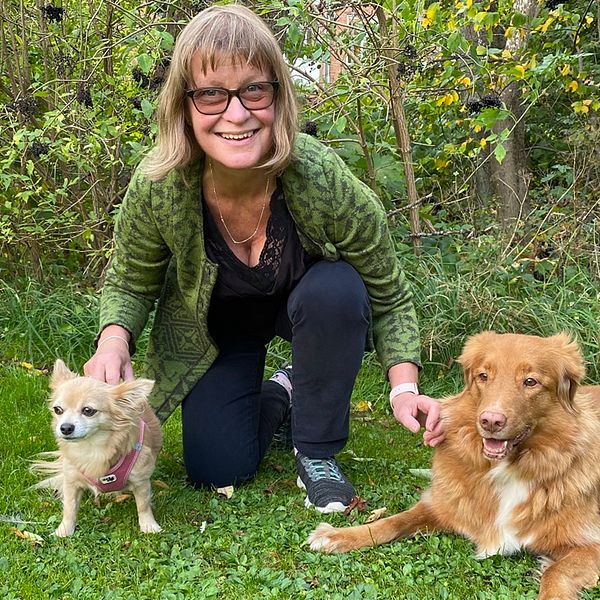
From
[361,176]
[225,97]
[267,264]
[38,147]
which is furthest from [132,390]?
[361,176]

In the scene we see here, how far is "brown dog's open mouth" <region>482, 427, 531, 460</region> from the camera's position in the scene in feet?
7.98

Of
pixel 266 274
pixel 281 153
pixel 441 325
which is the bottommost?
pixel 441 325

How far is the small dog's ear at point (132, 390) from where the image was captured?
105 inches

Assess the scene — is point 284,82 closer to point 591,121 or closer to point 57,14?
point 57,14

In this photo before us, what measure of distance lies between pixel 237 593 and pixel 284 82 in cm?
179

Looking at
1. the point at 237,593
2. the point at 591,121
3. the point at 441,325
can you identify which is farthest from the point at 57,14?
the point at 591,121

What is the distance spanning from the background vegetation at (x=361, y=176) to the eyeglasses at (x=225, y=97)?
1069 millimetres

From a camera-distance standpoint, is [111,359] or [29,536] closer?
[29,536]

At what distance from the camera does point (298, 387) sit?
3.05m

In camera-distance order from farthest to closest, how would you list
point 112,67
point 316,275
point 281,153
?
point 112,67
point 316,275
point 281,153

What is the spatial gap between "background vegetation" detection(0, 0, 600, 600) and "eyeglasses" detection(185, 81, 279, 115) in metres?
1.07

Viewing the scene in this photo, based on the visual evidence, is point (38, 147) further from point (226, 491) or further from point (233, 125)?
point (226, 491)

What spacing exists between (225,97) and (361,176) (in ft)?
9.10

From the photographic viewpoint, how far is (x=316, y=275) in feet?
9.84
